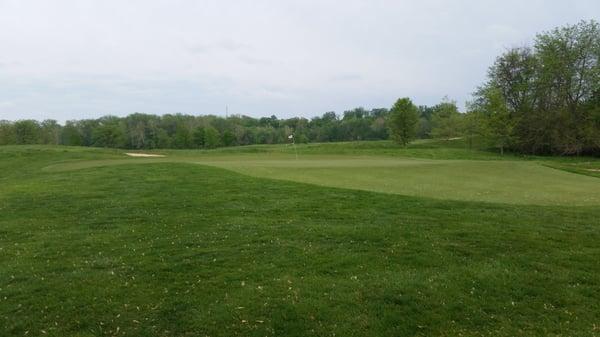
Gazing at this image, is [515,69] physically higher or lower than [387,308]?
higher

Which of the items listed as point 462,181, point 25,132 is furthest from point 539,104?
point 25,132

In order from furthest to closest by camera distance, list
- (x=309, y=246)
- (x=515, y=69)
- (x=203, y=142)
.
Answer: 1. (x=203, y=142)
2. (x=515, y=69)
3. (x=309, y=246)

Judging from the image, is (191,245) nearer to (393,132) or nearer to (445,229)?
(445,229)

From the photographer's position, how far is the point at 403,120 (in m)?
62.5

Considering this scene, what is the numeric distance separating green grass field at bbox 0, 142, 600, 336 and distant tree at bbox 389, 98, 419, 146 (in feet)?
158

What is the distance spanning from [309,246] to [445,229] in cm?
332

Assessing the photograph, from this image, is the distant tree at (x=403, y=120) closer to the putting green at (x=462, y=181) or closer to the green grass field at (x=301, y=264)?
the putting green at (x=462, y=181)

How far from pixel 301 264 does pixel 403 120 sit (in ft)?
188

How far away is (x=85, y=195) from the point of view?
15203 mm

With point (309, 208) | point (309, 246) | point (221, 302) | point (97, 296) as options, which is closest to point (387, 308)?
point (221, 302)

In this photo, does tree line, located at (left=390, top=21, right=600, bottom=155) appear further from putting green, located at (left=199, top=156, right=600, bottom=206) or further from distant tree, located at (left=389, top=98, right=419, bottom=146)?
putting green, located at (left=199, top=156, right=600, bottom=206)

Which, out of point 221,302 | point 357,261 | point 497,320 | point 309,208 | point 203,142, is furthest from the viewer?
point 203,142

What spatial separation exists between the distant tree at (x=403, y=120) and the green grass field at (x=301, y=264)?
48.2m

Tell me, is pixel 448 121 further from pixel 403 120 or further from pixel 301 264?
pixel 301 264
